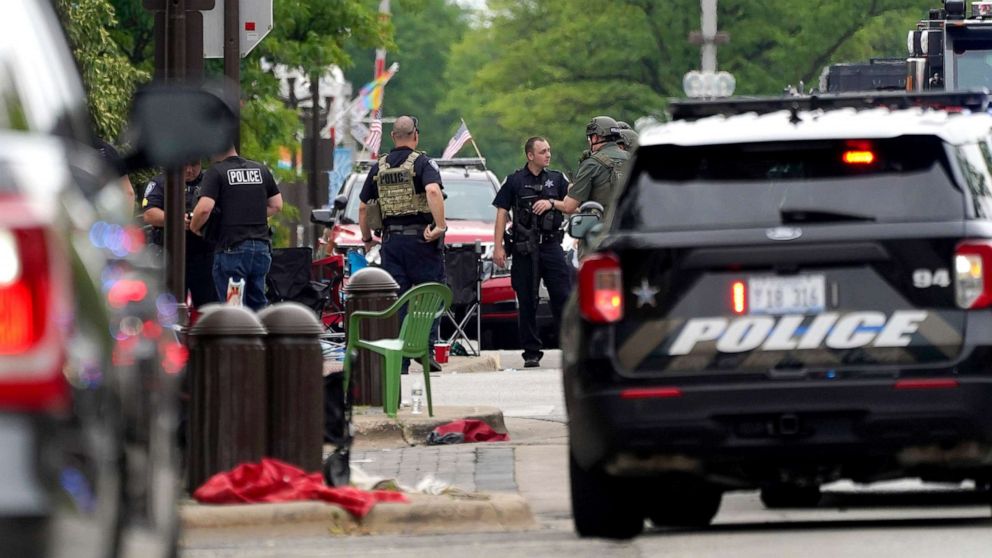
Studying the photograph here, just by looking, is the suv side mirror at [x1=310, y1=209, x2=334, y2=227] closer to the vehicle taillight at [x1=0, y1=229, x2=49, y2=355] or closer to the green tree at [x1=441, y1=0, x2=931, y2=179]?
the vehicle taillight at [x1=0, y1=229, x2=49, y2=355]

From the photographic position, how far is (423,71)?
10300 centimetres

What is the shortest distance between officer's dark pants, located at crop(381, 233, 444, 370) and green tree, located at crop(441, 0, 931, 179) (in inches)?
1661

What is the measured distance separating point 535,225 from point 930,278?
12.2 m

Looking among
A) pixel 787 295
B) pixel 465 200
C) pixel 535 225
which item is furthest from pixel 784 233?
pixel 465 200

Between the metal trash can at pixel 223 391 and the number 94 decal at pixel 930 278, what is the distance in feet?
10.7

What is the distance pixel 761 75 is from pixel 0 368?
58.2 meters

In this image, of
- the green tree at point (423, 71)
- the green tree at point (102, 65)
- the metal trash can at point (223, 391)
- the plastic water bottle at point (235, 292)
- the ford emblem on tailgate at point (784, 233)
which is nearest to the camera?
the ford emblem on tailgate at point (784, 233)

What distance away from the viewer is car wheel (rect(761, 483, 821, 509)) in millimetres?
10961

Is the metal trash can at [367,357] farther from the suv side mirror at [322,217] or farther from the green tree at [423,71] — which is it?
the green tree at [423,71]

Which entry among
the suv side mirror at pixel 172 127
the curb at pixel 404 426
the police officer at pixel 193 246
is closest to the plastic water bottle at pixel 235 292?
the police officer at pixel 193 246

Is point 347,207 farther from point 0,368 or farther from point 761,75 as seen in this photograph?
point 761,75

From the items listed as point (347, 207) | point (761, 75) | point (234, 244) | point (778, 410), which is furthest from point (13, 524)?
point (761, 75)

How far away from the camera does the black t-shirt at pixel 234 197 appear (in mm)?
17297

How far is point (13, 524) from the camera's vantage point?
3.56 meters
